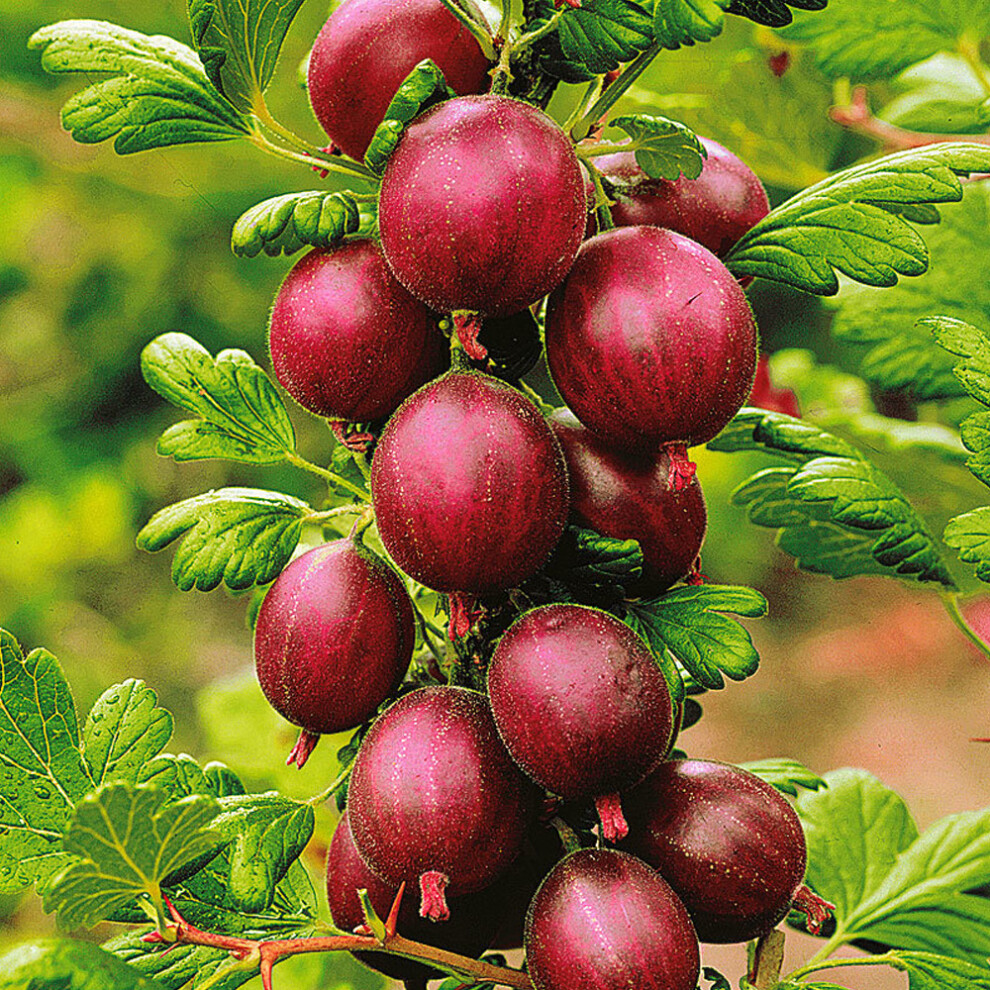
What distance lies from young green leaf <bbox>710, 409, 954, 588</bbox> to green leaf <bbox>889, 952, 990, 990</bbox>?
0.74ft

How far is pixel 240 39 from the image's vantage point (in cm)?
60

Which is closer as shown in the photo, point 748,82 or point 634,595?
point 634,595

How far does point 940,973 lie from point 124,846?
0.43 metres

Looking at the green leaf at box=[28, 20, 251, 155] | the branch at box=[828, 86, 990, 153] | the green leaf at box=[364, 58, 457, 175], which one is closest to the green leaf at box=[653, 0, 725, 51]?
the green leaf at box=[364, 58, 457, 175]

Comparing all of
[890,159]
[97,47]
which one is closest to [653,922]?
[890,159]

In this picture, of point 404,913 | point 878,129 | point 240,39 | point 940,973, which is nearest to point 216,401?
point 240,39

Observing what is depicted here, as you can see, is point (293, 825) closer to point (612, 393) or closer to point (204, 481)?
point (612, 393)

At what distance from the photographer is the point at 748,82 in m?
1.01

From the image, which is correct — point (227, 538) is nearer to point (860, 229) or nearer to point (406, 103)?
point (406, 103)

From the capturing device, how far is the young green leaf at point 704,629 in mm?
564

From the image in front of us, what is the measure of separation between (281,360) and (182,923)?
0.89 ft

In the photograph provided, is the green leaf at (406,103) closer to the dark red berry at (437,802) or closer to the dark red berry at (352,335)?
the dark red berry at (352,335)

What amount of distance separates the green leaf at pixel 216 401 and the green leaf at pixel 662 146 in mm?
266

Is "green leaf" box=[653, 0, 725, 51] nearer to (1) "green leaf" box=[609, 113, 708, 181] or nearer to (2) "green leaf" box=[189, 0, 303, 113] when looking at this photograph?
(1) "green leaf" box=[609, 113, 708, 181]
